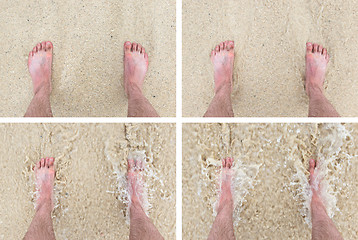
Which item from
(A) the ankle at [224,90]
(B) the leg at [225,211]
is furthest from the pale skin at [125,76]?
(B) the leg at [225,211]

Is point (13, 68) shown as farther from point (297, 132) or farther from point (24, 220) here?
point (297, 132)

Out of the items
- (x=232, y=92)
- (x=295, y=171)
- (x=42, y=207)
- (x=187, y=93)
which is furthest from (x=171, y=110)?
(x=42, y=207)

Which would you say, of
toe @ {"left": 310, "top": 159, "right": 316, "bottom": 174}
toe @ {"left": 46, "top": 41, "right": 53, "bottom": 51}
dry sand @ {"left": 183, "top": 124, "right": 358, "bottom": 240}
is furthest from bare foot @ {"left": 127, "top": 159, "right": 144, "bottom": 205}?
toe @ {"left": 310, "top": 159, "right": 316, "bottom": 174}

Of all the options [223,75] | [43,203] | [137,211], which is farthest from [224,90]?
[43,203]

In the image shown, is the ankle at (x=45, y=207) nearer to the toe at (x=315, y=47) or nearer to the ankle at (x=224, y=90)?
the ankle at (x=224, y=90)

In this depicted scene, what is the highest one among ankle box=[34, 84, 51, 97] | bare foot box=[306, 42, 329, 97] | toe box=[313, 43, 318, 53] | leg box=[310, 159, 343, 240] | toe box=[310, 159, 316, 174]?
toe box=[313, 43, 318, 53]

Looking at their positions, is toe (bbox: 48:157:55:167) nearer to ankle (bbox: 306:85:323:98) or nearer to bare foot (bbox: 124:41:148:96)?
bare foot (bbox: 124:41:148:96)

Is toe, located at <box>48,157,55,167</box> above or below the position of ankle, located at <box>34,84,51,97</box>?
below
